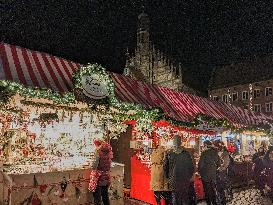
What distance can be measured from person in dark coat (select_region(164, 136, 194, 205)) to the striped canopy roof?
3044mm

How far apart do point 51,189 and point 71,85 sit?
2.74m

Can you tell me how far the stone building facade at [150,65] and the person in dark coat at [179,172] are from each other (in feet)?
117

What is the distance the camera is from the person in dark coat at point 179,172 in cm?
701

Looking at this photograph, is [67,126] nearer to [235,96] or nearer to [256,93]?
[256,93]

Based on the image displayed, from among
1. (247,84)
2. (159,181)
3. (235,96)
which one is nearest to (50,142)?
(159,181)

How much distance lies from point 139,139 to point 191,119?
2.00 m

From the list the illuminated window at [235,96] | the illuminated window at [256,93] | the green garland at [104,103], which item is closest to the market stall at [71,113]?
the green garland at [104,103]

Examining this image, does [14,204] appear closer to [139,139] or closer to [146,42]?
[139,139]

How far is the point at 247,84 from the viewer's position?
4719 centimetres

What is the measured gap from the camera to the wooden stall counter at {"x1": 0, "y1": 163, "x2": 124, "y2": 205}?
662 centimetres

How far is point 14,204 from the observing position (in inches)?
257

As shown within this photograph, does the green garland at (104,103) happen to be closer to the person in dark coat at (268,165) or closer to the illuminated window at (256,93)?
the person in dark coat at (268,165)

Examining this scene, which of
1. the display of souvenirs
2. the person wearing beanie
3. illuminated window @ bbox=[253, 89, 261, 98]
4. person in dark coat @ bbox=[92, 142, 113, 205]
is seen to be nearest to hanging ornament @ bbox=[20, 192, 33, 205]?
the display of souvenirs

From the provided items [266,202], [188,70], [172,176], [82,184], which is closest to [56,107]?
[82,184]
